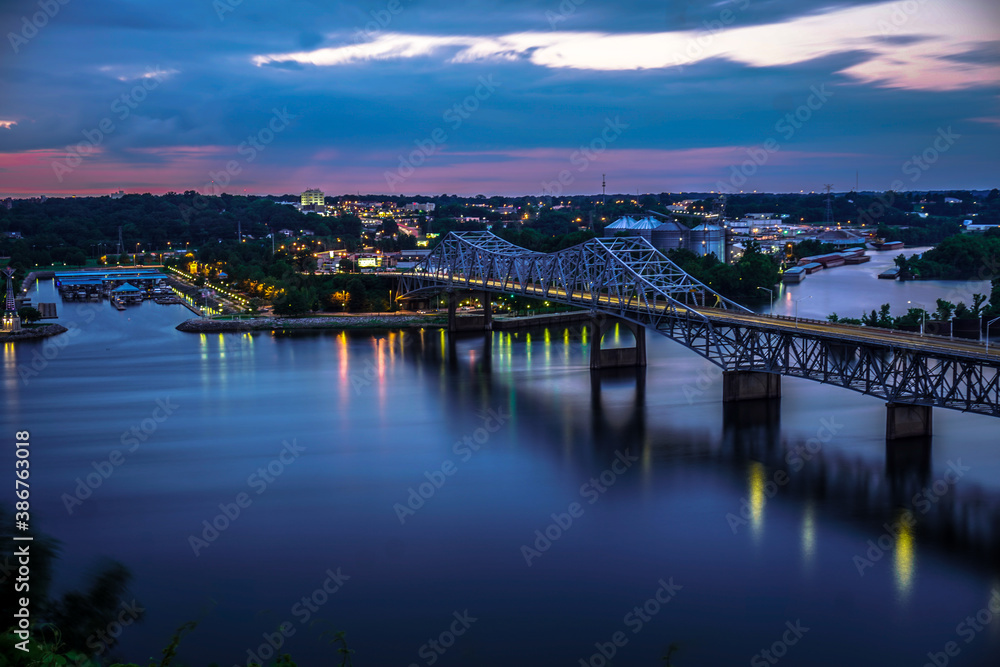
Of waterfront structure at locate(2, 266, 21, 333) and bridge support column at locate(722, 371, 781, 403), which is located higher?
waterfront structure at locate(2, 266, 21, 333)

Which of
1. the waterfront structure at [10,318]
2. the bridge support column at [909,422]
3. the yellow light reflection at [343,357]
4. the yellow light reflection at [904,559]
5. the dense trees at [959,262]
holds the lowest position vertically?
the yellow light reflection at [904,559]

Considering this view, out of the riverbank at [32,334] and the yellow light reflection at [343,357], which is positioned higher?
the riverbank at [32,334]

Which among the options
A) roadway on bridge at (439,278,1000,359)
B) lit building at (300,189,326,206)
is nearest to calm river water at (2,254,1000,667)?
roadway on bridge at (439,278,1000,359)

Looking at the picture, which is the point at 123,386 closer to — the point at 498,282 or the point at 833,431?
the point at 498,282

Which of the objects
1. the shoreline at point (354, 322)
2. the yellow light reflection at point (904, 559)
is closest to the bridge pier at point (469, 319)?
the shoreline at point (354, 322)

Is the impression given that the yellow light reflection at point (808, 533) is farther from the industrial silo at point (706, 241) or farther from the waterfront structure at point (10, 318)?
the industrial silo at point (706, 241)

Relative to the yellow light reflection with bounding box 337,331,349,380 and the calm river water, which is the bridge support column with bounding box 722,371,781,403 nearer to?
Result: the calm river water
